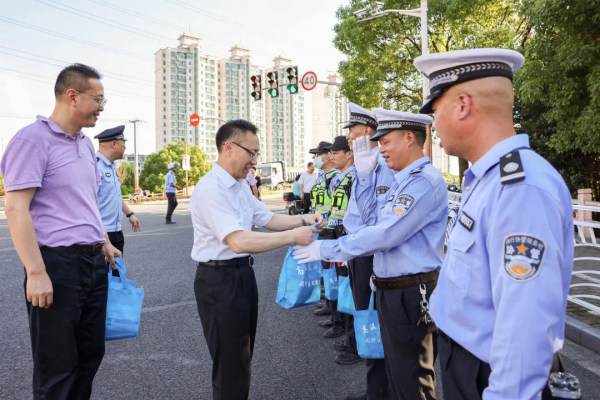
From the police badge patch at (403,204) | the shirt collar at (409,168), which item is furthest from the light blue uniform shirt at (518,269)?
the shirt collar at (409,168)

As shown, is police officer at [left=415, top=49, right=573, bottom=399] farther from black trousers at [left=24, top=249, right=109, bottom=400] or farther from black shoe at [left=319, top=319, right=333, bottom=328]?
black shoe at [left=319, top=319, right=333, bottom=328]

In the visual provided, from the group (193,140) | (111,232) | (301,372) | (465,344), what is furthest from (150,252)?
(193,140)

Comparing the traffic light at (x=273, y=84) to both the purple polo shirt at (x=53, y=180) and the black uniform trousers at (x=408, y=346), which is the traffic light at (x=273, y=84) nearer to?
the purple polo shirt at (x=53, y=180)

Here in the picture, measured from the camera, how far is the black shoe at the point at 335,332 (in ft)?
14.7

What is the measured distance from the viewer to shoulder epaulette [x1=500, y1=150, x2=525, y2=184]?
1.12 meters

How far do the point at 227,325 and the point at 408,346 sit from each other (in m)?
1.04

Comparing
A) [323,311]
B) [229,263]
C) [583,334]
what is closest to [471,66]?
[229,263]

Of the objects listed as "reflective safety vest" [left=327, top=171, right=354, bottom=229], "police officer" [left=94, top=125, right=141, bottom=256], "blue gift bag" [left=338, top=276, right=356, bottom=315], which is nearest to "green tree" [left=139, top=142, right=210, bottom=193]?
"police officer" [left=94, top=125, right=141, bottom=256]

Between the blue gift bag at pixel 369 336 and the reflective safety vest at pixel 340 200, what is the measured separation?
1.93 m

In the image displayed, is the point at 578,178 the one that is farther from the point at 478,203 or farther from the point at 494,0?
the point at 478,203

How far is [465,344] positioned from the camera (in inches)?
51.8

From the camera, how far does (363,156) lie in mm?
3430

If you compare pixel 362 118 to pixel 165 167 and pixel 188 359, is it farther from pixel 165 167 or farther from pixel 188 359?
pixel 165 167

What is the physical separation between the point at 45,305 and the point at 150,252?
728cm
